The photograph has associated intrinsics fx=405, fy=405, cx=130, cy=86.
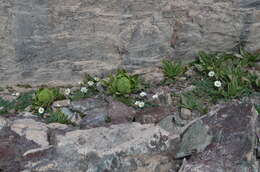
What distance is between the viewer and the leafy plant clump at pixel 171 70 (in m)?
6.68

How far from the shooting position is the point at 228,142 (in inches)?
186

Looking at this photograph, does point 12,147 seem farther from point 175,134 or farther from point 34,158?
point 175,134

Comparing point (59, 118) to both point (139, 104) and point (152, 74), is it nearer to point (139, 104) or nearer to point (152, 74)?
point (139, 104)

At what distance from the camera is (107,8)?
634 centimetres

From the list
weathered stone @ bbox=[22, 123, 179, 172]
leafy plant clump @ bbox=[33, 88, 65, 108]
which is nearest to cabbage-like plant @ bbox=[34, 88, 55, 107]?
leafy plant clump @ bbox=[33, 88, 65, 108]

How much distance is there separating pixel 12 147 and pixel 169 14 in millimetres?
3225

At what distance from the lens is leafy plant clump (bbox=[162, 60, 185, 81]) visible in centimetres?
668

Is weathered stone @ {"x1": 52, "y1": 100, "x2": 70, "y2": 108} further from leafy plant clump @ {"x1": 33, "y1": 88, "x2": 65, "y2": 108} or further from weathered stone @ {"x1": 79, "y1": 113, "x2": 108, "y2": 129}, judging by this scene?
weathered stone @ {"x1": 79, "y1": 113, "x2": 108, "y2": 129}

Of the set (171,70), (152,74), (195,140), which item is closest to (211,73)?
(171,70)

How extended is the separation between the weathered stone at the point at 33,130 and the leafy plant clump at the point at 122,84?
53.1 inches

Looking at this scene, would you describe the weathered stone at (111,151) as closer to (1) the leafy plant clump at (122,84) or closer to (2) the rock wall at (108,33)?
(1) the leafy plant clump at (122,84)

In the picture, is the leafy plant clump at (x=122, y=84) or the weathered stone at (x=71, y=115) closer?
the weathered stone at (x=71, y=115)

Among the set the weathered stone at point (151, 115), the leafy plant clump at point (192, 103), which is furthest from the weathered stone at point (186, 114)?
the weathered stone at point (151, 115)

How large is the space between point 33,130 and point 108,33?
2123 millimetres
